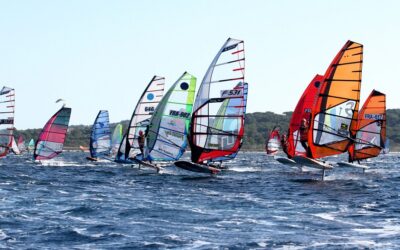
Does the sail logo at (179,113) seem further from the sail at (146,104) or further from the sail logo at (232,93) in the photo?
the sail at (146,104)

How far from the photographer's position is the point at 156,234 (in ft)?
59.8

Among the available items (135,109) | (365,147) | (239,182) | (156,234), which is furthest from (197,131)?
(156,234)

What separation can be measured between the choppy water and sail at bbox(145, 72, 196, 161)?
9886 millimetres

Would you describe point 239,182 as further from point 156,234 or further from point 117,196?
point 156,234

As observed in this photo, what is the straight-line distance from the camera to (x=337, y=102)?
37344 millimetres

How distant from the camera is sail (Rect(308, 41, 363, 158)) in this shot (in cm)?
3722

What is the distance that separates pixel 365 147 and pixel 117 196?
26.4 m

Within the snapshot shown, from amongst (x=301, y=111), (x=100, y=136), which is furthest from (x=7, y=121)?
(x=301, y=111)

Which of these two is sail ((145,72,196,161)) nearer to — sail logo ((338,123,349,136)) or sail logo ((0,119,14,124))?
sail logo ((338,123,349,136))

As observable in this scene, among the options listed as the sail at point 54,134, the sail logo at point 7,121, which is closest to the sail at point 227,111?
the sail at point 54,134

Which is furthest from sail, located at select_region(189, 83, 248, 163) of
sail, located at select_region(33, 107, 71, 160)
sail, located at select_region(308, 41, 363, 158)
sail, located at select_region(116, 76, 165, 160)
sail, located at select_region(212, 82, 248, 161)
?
sail, located at select_region(33, 107, 71, 160)

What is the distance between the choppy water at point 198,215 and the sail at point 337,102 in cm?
358

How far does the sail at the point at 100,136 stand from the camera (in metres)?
68.1

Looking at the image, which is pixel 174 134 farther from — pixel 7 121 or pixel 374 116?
pixel 7 121
